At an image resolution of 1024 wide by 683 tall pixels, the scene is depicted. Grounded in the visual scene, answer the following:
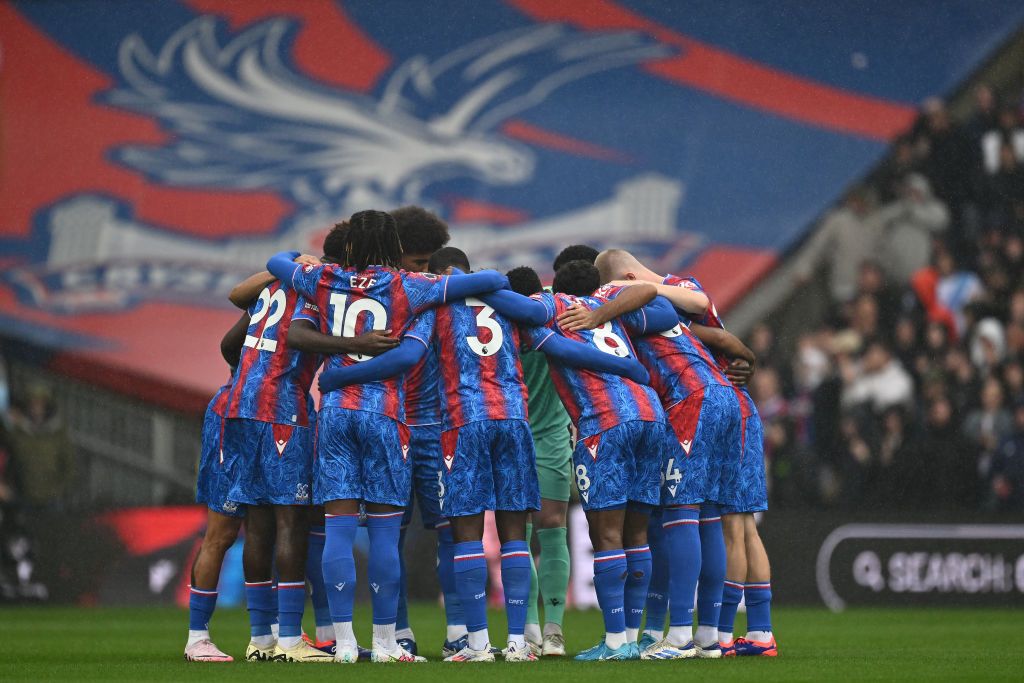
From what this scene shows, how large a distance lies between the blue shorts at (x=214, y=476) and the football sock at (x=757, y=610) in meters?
2.74

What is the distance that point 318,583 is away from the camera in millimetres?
7711

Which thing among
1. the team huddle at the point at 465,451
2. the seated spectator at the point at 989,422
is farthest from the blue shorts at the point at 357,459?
the seated spectator at the point at 989,422

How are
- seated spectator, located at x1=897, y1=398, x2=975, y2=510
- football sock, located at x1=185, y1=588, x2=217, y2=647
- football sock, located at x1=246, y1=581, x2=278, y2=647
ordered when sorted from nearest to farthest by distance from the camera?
football sock, located at x1=246, y1=581, x2=278, y2=647 < football sock, located at x1=185, y1=588, x2=217, y2=647 < seated spectator, located at x1=897, y1=398, x2=975, y2=510

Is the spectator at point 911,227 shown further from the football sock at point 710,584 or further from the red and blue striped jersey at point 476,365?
the red and blue striped jersey at point 476,365

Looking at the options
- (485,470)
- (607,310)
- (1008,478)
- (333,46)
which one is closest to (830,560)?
(1008,478)

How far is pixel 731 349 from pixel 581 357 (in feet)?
3.74

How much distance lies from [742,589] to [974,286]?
10.9m

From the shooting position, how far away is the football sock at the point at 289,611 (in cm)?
714

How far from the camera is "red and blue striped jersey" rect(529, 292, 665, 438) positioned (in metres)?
7.20

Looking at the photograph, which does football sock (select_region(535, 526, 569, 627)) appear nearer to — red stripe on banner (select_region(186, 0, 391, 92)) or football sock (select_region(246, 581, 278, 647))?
football sock (select_region(246, 581, 278, 647))

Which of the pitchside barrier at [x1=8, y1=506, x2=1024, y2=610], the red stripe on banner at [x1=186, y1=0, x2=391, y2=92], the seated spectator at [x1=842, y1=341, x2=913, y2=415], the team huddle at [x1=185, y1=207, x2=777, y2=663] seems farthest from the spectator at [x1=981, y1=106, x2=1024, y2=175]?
the team huddle at [x1=185, y1=207, x2=777, y2=663]

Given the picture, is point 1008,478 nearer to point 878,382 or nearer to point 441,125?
point 878,382

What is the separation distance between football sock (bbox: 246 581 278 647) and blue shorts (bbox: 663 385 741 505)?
211cm

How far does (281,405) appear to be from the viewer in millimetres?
7316
